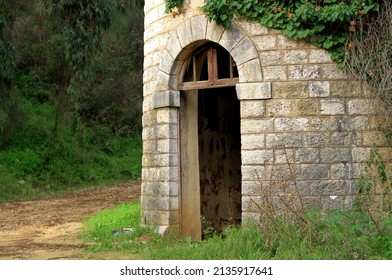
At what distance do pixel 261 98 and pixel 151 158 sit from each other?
2.14 metres

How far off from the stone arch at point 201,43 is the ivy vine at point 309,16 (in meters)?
0.19

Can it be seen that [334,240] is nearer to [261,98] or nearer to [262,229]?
[262,229]

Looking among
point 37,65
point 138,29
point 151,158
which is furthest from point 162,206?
point 138,29

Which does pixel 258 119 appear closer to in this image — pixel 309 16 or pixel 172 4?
pixel 309 16

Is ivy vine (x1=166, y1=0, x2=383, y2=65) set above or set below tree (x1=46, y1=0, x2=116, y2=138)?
below

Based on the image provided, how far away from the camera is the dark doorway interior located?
33.7ft

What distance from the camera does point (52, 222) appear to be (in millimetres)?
12047

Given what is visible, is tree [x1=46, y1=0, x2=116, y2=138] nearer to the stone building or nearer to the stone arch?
the stone building

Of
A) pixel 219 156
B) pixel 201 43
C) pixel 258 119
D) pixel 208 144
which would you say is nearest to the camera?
pixel 258 119

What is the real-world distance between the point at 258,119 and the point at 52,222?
6.12 metres

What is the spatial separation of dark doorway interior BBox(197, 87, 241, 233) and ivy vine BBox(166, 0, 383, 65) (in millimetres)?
2631

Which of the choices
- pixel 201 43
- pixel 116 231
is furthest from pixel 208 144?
pixel 201 43

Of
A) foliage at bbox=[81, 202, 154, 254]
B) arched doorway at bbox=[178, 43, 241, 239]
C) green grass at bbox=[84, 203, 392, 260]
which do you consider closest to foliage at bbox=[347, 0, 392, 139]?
green grass at bbox=[84, 203, 392, 260]

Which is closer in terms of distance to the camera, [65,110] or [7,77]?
[7,77]
